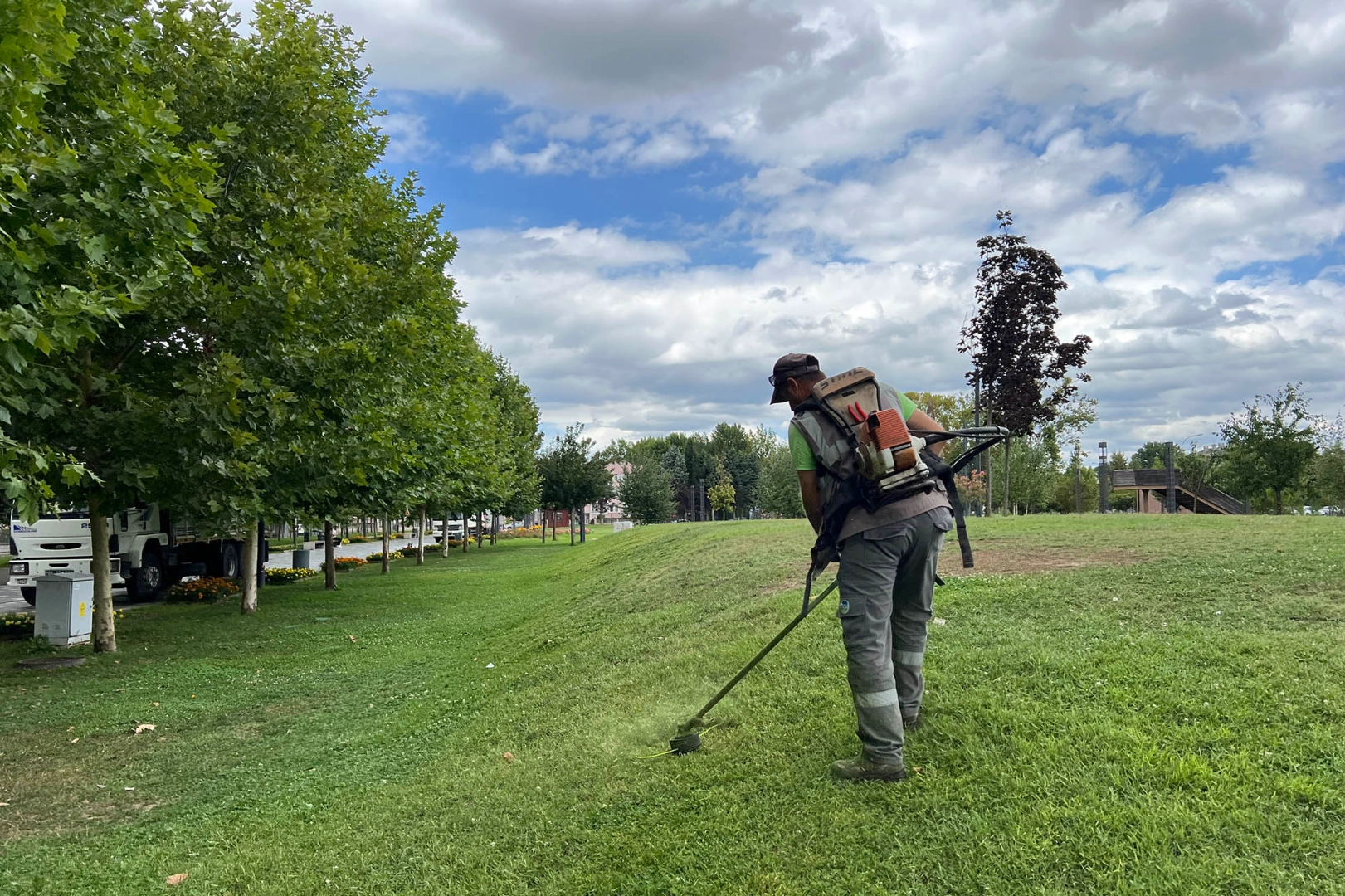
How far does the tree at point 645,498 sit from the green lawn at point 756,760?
138ft

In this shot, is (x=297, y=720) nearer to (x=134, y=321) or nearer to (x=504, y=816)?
(x=504, y=816)

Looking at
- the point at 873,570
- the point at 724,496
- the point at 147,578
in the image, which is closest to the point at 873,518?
the point at 873,570

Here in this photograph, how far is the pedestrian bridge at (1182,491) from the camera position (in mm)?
35344

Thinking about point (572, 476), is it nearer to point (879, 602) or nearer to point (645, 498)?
point (645, 498)

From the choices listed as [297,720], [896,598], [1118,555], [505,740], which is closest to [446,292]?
[297,720]

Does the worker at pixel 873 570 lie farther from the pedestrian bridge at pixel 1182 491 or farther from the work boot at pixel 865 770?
the pedestrian bridge at pixel 1182 491

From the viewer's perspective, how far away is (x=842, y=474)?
407cm

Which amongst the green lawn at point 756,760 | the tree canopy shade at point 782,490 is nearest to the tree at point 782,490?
the tree canopy shade at point 782,490

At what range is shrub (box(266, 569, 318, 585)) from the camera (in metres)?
23.0

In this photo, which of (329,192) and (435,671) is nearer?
(435,671)

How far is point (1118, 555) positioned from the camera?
31.2 ft

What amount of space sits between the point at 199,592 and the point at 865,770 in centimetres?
1804

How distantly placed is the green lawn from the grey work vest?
128 cm

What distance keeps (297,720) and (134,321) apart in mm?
5996
